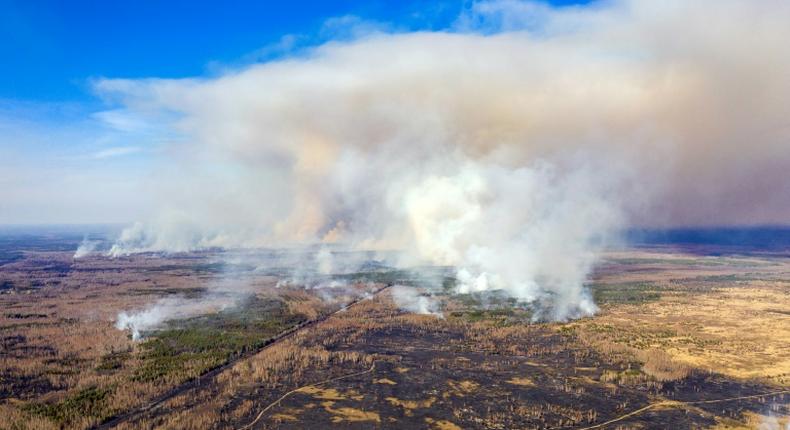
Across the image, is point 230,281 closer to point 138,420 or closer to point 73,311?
point 73,311

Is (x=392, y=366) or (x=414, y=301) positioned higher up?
(x=414, y=301)

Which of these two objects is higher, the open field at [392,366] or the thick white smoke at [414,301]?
the thick white smoke at [414,301]

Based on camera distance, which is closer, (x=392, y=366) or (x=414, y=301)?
(x=392, y=366)

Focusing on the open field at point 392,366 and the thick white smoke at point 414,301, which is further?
the thick white smoke at point 414,301

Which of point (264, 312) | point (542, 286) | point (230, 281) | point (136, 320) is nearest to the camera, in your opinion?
point (136, 320)

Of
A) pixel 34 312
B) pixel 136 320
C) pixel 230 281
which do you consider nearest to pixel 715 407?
pixel 136 320

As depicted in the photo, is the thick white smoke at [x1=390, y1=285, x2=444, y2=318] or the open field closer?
the open field

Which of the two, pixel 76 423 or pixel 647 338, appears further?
pixel 647 338

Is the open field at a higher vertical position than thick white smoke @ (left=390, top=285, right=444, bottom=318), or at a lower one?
lower
